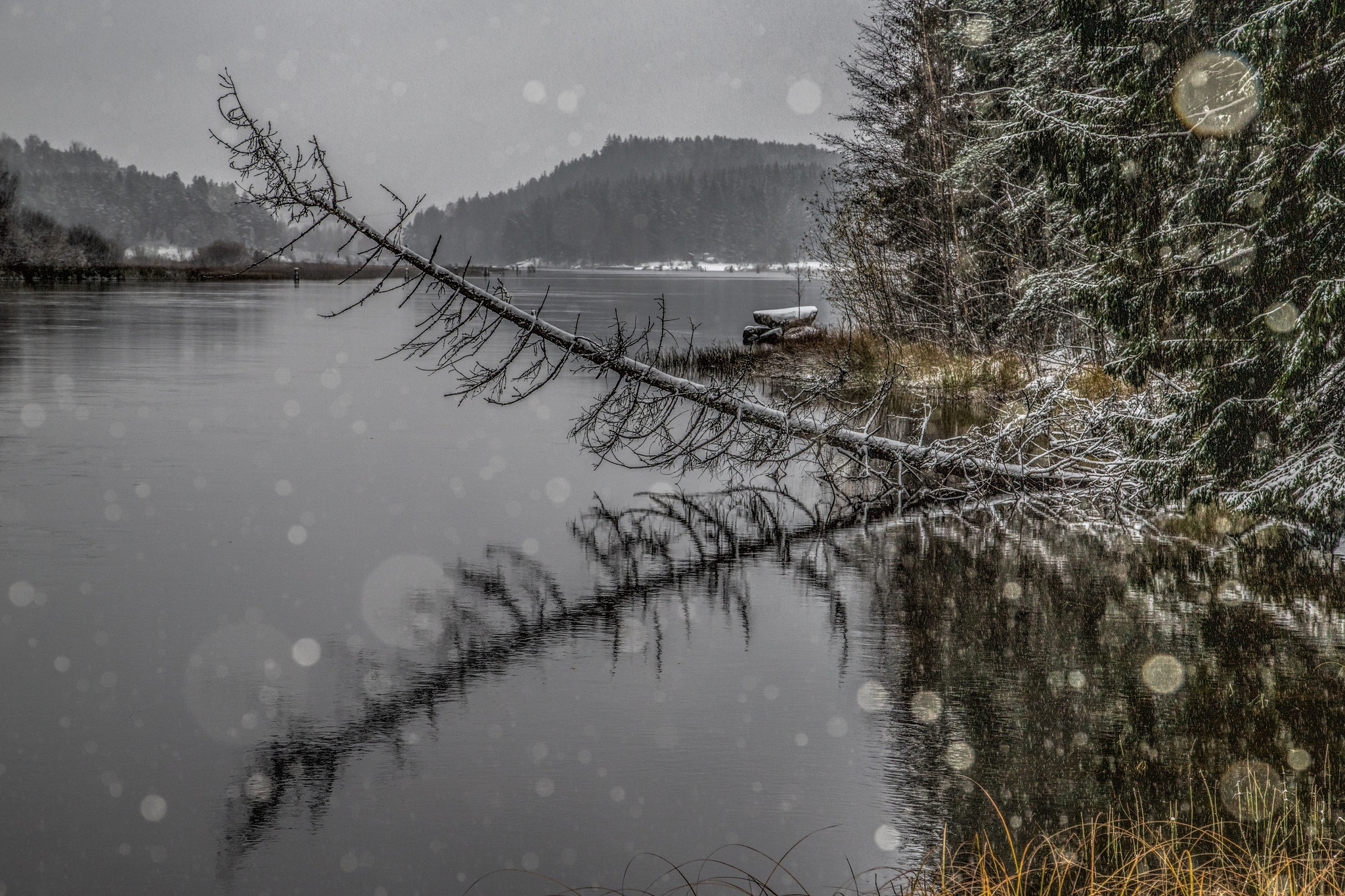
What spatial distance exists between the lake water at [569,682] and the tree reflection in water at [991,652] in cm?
3

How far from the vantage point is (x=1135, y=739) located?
19.8ft

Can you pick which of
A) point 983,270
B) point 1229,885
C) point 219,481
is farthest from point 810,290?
point 1229,885

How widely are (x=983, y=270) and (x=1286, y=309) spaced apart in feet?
58.8

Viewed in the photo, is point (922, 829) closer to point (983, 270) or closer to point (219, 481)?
point (219, 481)

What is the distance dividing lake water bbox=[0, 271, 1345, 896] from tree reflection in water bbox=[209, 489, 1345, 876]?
0.03 meters

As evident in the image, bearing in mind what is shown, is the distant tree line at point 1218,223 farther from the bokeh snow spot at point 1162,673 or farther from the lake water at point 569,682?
the bokeh snow spot at point 1162,673

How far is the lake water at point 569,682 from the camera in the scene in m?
5.09

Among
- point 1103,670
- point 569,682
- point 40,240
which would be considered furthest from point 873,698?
point 40,240

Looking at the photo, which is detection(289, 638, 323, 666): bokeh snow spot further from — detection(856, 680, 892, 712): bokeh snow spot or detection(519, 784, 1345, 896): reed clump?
detection(856, 680, 892, 712): bokeh snow spot

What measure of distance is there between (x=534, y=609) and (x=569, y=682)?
1.59m

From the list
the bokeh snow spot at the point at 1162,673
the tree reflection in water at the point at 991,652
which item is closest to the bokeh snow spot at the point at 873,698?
the tree reflection in water at the point at 991,652

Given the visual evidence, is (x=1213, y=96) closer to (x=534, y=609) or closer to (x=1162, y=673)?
(x=1162, y=673)

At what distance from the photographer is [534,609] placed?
8500mm

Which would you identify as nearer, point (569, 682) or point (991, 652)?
point (569, 682)
